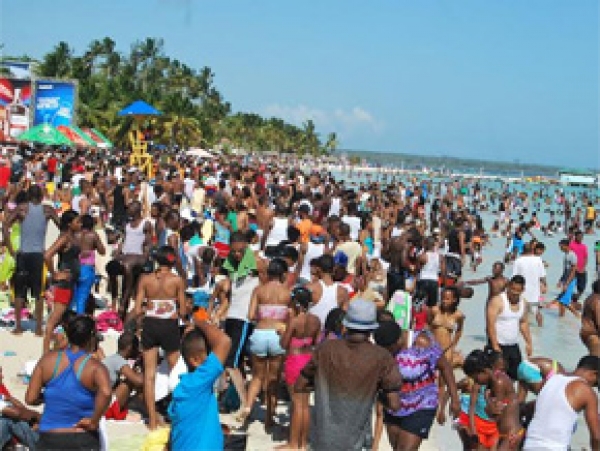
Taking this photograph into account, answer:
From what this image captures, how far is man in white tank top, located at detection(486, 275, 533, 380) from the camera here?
25.6 feet

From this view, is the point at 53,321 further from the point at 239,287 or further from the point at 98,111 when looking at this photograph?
the point at 98,111

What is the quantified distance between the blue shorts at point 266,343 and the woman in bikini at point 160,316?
25.9 inches

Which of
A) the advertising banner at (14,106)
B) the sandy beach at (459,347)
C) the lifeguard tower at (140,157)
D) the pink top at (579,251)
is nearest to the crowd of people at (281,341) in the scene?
the sandy beach at (459,347)

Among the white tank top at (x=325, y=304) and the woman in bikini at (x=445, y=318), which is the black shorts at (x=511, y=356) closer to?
the woman in bikini at (x=445, y=318)

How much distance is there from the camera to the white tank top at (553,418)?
4.82 meters

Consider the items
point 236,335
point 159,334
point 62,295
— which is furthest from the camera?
point 62,295

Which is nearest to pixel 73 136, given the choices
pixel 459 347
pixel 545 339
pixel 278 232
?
pixel 278 232

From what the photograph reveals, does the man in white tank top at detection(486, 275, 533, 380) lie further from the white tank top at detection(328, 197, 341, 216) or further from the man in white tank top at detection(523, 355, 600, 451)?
the white tank top at detection(328, 197, 341, 216)

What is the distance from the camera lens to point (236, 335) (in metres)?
7.41

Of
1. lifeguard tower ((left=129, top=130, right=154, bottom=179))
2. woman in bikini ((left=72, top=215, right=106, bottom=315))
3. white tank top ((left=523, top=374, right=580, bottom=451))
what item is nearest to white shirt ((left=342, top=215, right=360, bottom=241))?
woman in bikini ((left=72, top=215, right=106, bottom=315))

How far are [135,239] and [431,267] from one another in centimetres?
365

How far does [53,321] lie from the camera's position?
27.1ft

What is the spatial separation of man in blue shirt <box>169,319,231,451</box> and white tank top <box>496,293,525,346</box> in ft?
12.8

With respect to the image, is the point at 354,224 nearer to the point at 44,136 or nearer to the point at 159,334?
the point at 159,334
